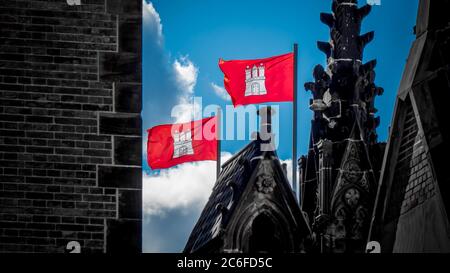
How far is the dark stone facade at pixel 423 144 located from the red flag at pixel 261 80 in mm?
11273

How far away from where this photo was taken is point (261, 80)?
149 feet

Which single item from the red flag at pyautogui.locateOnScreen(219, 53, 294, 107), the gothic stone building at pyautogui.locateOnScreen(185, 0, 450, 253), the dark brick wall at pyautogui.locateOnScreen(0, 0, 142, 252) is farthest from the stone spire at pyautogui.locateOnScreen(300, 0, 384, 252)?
the dark brick wall at pyautogui.locateOnScreen(0, 0, 142, 252)

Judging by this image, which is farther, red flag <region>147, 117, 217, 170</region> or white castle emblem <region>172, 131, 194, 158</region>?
white castle emblem <region>172, 131, 194, 158</region>

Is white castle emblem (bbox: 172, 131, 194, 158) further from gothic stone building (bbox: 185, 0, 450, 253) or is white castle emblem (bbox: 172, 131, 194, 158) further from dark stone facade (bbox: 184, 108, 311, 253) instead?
dark stone facade (bbox: 184, 108, 311, 253)

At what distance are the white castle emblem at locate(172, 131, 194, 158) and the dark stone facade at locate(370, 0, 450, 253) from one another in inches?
497

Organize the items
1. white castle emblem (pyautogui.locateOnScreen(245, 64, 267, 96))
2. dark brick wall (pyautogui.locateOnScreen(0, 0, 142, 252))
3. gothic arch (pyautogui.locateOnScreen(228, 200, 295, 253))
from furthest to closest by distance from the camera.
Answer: white castle emblem (pyautogui.locateOnScreen(245, 64, 267, 96)) → gothic arch (pyautogui.locateOnScreen(228, 200, 295, 253)) → dark brick wall (pyautogui.locateOnScreen(0, 0, 142, 252))

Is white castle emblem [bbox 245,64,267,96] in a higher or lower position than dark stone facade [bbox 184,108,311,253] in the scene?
higher

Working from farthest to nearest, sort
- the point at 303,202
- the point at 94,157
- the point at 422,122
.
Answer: the point at 303,202, the point at 422,122, the point at 94,157

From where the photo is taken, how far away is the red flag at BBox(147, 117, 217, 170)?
151 ft

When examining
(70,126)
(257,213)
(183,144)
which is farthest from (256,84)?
(70,126)

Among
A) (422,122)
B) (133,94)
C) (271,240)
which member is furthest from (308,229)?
(133,94)

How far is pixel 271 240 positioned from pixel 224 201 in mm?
1822
